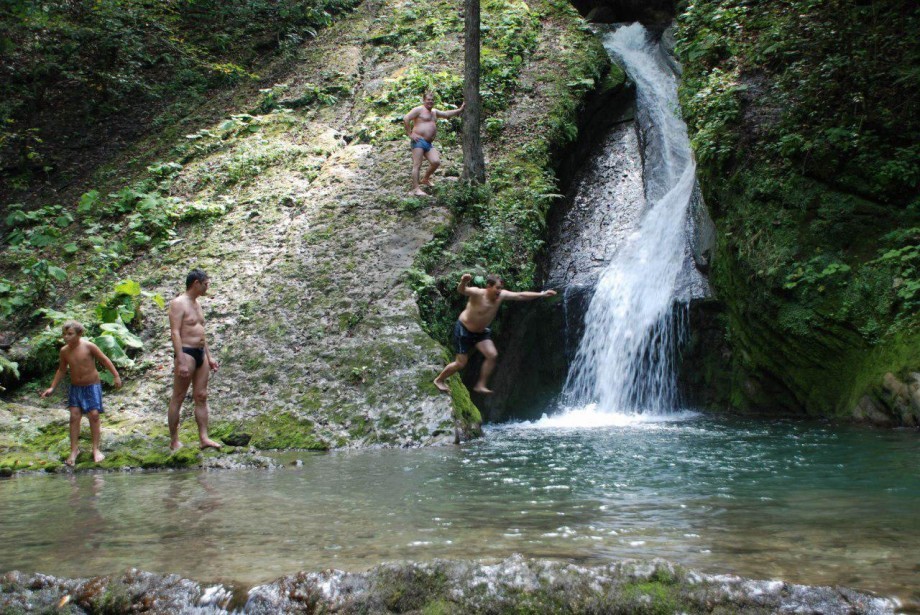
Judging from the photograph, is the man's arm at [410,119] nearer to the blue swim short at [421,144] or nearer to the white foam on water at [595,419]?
the blue swim short at [421,144]

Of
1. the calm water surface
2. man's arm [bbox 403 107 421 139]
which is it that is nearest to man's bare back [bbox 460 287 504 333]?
the calm water surface

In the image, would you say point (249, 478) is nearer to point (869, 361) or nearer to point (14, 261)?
point (869, 361)

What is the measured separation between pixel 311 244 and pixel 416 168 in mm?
2445

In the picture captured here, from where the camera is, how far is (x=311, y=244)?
38.8ft

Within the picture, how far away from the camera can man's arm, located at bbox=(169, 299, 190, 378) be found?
739 centimetres

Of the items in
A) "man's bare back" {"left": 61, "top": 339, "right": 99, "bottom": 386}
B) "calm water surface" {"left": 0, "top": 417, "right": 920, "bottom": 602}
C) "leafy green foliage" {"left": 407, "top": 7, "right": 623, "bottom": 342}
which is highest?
"leafy green foliage" {"left": 407, "top": 7, "right": 623, "bottom": 342}

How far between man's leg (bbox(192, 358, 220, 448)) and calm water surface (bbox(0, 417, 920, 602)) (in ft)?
2.44

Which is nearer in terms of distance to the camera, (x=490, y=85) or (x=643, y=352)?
(x=643, y=352)

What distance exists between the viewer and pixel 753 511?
165 inches

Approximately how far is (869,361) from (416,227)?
702cm

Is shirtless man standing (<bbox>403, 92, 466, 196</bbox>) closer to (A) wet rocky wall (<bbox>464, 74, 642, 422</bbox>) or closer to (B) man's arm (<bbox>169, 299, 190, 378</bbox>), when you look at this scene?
(A) wet rocky wall (<bbox>464, 74, 642, 422</bbox>)

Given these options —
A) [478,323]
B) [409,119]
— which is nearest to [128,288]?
[478,323]

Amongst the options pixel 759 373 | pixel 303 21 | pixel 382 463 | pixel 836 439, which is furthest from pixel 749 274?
pixel 303 21

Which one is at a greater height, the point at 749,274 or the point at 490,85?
the point at 490,85
